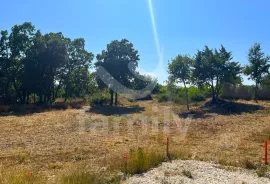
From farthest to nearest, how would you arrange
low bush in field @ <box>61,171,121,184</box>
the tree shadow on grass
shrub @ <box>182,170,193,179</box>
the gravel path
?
the tree shadow on grass → shrub @ <box>182,170,193,179</box> → the gravel path → low bush in field @ <box>61,171,121,184</box>

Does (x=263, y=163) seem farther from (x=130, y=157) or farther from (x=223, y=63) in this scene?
(x=223, y=63)

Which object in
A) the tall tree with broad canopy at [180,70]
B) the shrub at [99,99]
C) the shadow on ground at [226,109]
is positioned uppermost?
the tall tree with broad canopy at [180,70]

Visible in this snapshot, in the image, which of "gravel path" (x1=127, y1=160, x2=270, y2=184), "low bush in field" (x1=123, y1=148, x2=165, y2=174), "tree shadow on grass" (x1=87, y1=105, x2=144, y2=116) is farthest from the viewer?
"tree shadow on grass" (x1=87, y1=105, x2=144, y2=116)

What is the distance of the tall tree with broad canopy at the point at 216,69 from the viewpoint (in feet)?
76.6

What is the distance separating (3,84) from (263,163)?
26046 millimetres

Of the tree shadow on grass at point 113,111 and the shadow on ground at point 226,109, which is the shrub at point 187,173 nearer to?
the shadow on ground at point 226,109

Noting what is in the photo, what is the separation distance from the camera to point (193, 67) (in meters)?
24.5

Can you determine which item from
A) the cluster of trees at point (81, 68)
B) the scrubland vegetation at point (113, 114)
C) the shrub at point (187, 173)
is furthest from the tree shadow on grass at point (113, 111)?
the shrub at point (187, 173)

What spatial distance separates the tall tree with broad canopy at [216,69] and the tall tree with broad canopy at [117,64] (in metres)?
7.32

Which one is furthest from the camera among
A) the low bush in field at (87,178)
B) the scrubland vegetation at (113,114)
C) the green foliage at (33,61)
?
the green foliage at (33,61)

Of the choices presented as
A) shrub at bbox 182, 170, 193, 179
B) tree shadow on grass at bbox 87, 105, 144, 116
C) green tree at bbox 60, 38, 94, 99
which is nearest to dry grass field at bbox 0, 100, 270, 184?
shrub at bbox 182, 170, 193, 179

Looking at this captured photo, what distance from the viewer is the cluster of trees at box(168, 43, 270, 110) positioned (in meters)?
23.3

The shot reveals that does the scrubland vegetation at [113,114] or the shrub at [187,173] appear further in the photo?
the scrubland vegetation at [113,114]

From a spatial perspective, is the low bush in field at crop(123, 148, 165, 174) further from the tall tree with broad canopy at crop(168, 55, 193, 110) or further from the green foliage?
the green foliage
